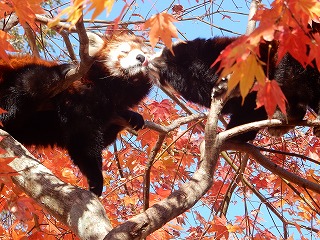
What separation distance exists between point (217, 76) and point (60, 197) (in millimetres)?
2325

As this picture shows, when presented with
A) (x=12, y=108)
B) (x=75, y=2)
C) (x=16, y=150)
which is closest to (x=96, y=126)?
(x=12, y=108)

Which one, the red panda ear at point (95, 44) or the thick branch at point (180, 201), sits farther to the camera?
the red panda ear at point (95, 44)

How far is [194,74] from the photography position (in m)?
4.56

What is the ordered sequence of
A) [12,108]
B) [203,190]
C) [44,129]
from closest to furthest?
[203,190]
[12,108]
[44,129]

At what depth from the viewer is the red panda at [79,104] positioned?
360 centimetres

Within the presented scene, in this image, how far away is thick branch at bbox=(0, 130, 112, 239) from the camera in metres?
2.22

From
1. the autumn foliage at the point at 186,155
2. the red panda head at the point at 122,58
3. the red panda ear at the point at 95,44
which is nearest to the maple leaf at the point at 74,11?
the autumn foliage at the point at 186,155

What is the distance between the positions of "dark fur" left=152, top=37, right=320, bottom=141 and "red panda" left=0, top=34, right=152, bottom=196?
0.42 meters

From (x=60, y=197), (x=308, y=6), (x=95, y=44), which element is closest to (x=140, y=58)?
(x=95, y=44)

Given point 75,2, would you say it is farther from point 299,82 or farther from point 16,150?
point 299,82

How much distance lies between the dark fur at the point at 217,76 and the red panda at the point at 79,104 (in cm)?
42

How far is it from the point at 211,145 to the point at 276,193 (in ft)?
7.64

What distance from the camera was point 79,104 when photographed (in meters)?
3.73

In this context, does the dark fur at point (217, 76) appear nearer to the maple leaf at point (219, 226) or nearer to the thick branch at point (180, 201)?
the maple leaf at point (219, 226)
